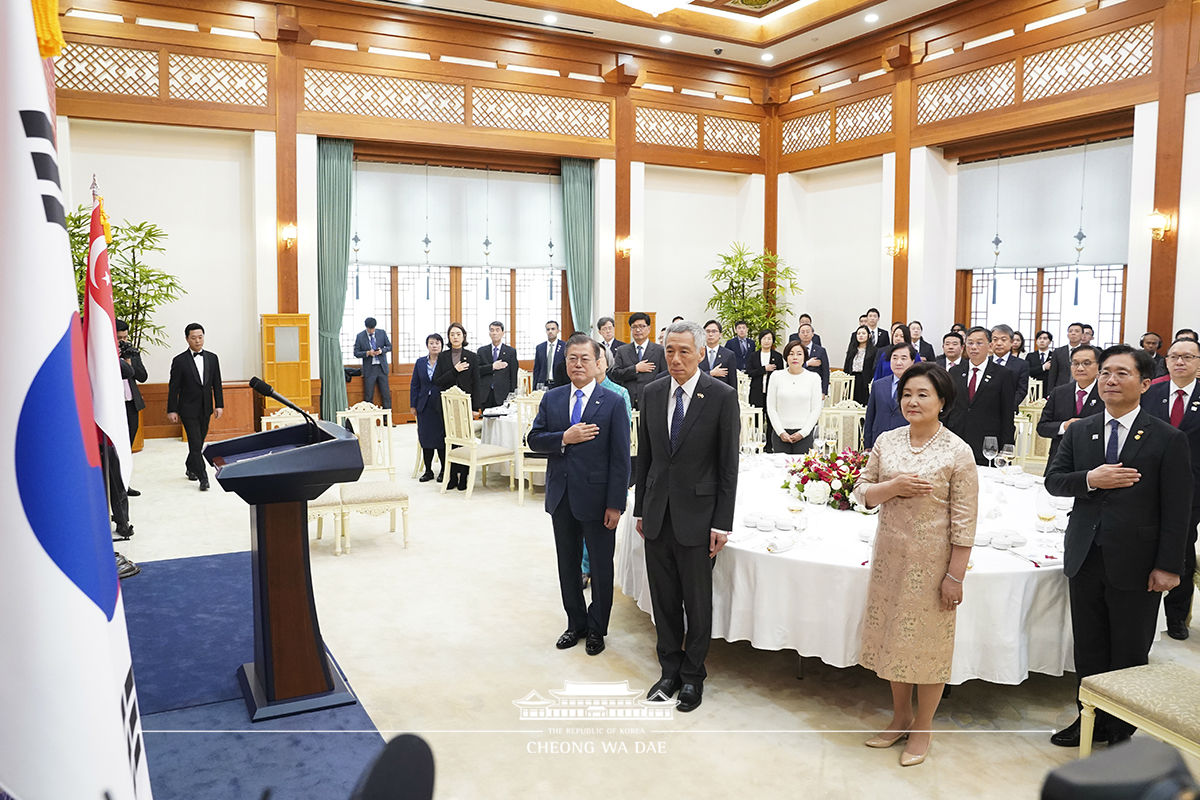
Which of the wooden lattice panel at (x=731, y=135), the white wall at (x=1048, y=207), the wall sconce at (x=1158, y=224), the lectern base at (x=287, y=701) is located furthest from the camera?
the wooden lattice panel at (x=731, y=135)

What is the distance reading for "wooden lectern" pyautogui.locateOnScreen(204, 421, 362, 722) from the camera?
3094 millimetres

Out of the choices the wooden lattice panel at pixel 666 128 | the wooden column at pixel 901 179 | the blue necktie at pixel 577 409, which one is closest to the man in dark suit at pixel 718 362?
the blue necktie at pixel 577 409

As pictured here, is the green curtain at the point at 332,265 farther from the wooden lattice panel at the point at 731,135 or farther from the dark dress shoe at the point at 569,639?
the dark dress shoe at the point at 569,639

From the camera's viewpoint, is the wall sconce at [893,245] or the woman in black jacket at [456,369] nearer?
the woman in black jacket at [456,369]

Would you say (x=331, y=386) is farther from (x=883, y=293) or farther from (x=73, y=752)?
(x=73, y=752)

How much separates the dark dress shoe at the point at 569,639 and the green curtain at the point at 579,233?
Result: 8.52 m

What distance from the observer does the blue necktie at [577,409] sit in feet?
13.7

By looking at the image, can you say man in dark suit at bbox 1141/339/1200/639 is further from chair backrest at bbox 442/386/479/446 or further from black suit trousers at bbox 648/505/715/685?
chair backrest at bbox 442/386/479/446

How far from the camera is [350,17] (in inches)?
426

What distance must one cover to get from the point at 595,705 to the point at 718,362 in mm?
4856

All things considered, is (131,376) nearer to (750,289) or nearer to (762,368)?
(762,368)

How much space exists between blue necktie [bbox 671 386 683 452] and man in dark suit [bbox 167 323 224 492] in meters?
5.78

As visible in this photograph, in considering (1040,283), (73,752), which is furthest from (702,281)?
(73,752)

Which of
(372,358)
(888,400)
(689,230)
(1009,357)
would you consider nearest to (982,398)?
(888,400)
